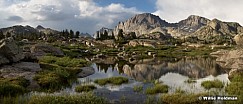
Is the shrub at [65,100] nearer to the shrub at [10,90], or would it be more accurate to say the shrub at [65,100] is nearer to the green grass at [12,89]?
the green grass at [12,89]

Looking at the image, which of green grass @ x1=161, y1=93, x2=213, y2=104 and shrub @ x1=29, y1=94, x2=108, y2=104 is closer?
shrub @ x1=29, y1=94, x2=108, y2=104

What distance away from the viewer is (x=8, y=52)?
149 ft

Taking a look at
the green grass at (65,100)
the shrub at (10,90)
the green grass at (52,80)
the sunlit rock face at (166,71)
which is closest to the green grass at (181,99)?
the green grass at (65,100)

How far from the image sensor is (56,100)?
22.7 m

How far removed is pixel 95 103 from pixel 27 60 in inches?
1360

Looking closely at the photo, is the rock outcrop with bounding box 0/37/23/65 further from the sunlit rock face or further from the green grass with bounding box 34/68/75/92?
the sunlit rock face

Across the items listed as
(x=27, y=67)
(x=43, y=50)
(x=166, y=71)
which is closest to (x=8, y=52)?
(x=27, y=67)

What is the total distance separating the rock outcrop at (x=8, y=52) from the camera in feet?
145

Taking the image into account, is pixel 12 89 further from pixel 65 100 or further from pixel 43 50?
pixel 43 50

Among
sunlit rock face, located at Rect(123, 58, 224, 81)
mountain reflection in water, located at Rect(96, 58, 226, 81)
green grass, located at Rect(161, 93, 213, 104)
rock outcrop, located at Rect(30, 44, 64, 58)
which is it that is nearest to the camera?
green grass, located at Rect(161, 93, 213, 104)

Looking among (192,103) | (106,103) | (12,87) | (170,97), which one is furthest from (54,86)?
(192,103)

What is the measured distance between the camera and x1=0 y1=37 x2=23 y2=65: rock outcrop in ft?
145

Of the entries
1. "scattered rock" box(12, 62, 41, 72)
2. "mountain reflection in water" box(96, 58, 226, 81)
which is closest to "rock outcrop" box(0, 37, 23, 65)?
"scattered rock" box(12, 62, 41, 72)

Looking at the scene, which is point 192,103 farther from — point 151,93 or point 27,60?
point 27,60
